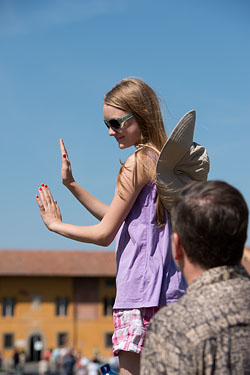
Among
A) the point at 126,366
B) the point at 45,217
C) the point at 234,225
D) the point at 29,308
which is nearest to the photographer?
the point at 234,225

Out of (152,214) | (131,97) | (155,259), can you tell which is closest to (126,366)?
(155,259)

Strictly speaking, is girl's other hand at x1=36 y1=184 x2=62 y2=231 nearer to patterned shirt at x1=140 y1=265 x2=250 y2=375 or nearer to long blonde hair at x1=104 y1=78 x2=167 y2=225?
long blonde hair at x1=104 y1=78 x2=167 y2=225

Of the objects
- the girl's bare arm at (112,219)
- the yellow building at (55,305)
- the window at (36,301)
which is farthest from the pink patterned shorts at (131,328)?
the window at (36,301)

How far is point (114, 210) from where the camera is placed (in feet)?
9.96

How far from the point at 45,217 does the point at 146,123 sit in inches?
26.4

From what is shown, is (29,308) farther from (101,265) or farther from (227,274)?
(227,274)

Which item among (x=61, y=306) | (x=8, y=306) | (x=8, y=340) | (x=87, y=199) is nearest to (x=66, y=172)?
(x=87, y=199)

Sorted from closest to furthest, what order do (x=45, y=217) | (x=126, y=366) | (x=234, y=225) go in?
(x=234, y=225)
(x=126, y=366)
(x=45, y=217)

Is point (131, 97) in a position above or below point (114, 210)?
above

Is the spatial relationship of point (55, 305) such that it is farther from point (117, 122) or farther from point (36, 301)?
point (117, 122)

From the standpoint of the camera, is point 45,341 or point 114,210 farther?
point 45,341

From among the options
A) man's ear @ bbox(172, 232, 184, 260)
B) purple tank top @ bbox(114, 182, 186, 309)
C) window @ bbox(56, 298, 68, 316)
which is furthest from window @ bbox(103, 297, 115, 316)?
man's ear @ bbox(172, 232, 184, 260)

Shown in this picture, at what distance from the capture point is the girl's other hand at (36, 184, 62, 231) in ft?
10.3

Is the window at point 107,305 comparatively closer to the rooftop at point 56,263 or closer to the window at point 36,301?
the rooftop at point 56,263
